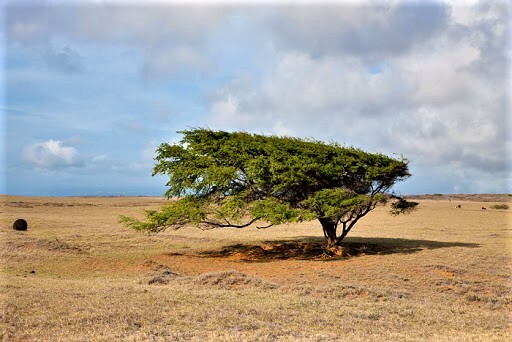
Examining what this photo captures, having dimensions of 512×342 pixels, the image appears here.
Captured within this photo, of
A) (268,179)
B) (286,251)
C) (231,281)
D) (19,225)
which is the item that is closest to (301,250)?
(286,251)

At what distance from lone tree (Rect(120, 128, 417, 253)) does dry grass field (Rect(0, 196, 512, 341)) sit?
92.7 inches

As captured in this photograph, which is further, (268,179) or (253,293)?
(268,179)

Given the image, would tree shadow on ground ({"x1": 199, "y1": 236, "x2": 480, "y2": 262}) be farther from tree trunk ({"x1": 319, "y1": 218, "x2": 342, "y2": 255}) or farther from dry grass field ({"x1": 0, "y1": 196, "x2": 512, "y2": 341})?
tree trunk ({"x1": 319, "y1": 218, "x2": 342, "y2": 255})

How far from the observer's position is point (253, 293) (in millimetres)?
14906

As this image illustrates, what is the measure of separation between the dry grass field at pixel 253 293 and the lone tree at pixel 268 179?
7.72 ft

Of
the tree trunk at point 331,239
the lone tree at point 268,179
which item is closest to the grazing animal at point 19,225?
the lone tree at point 268,179

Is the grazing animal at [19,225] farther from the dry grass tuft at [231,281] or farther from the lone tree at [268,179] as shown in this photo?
the dry grass tuft at [231,281]

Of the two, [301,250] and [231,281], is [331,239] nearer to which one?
[301,250]

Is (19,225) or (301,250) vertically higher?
(19,225)

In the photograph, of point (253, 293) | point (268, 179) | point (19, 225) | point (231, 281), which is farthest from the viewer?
point (19, 225)

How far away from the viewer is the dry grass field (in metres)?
10.3

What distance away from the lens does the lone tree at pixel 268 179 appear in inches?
903

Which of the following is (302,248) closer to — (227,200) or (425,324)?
(227,200)

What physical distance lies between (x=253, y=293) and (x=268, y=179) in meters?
9.46
